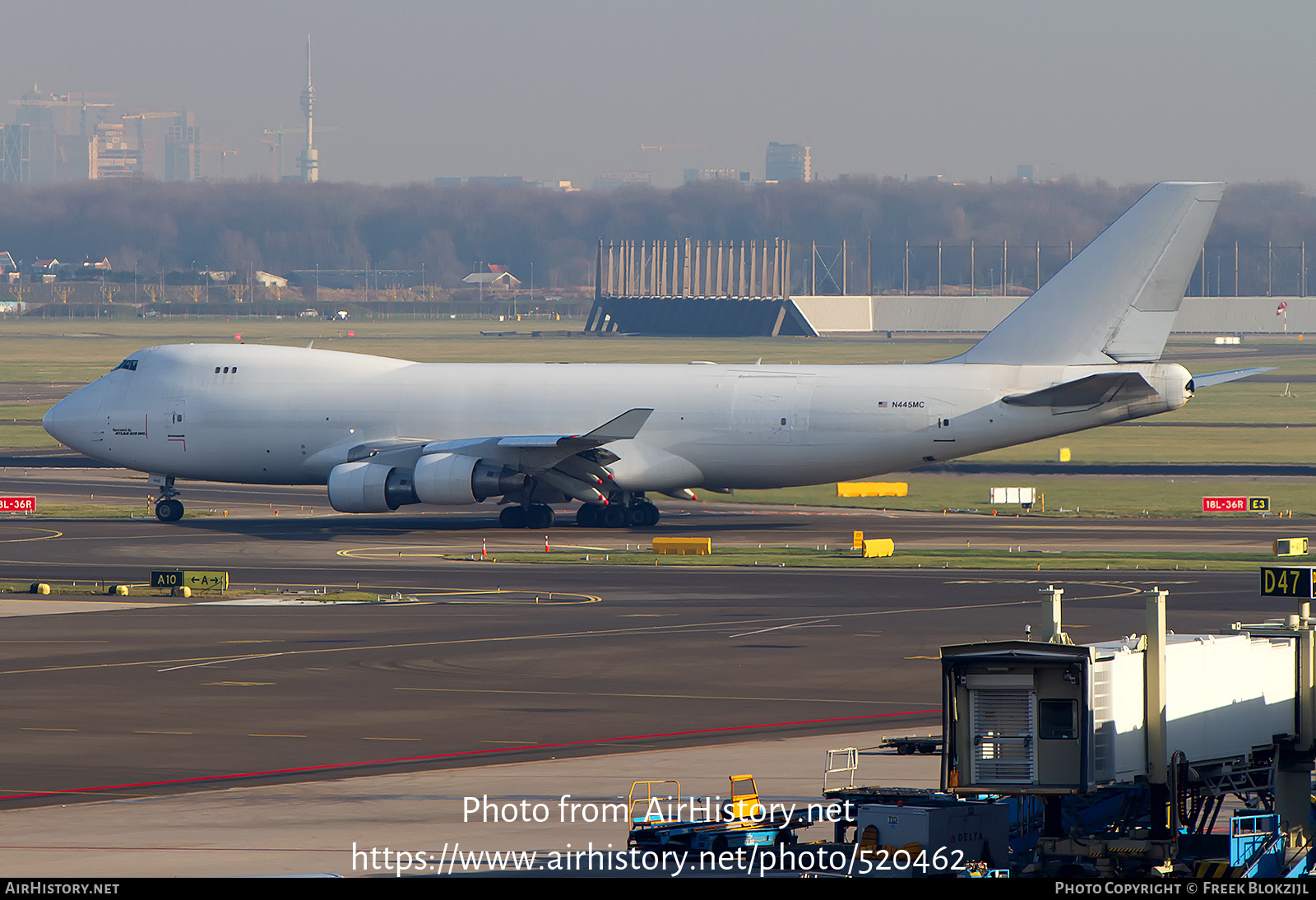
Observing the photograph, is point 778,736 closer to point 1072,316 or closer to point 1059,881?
point 1059,881

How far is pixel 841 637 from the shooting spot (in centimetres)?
4378

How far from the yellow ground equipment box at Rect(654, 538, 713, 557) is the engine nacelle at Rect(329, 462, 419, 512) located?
10.3 meters

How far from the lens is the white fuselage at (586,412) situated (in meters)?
66.4

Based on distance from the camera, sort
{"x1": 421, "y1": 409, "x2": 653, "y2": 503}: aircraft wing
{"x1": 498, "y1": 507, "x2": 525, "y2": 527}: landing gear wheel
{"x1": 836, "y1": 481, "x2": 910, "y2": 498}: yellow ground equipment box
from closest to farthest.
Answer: {"x1": 421, "y1": 409, "x2": 653, "y2": 503}: aircraft wing, {"x1": 498, "y1": 507, "x2": 525, "y2": 527}: landing gear wheel, {"x1": 836, "y1": 481, "x2": 910, "y2": 498}: yellow ground equipment box

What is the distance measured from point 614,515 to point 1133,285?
2140 centimetres

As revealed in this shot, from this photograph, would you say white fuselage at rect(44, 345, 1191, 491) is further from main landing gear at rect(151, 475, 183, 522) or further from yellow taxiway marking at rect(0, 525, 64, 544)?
yellow taxiway marking at rect(0, 525, 64, 544)

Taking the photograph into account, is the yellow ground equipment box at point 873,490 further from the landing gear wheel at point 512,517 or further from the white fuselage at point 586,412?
the landing gear wheel at point 512,517

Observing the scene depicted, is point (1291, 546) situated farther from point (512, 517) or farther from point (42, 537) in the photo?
point (42, 537)

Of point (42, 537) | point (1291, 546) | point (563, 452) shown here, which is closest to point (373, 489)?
point (563, 452)

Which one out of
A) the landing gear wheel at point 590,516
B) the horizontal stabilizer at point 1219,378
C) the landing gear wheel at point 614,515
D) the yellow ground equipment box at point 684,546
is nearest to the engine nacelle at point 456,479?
the landing gear wheel at point 590,516

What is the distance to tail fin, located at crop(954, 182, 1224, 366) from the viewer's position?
215ft

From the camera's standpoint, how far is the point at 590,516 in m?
71.5

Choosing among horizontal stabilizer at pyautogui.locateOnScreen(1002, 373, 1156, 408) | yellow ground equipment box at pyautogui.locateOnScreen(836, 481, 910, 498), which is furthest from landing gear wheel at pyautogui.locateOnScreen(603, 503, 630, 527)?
yellow ground equipment box at pyautogui.locateOnScreen(836, 481, 910, 498)

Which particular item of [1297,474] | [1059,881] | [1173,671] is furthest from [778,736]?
[1297,474]
